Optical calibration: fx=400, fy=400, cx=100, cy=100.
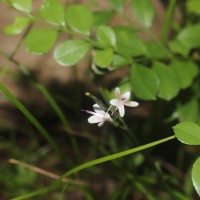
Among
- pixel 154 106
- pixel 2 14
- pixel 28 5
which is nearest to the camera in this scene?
pixel 28 5

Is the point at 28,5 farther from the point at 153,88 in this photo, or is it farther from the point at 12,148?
the point at 12,148

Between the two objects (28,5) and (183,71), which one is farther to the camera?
(183,71)

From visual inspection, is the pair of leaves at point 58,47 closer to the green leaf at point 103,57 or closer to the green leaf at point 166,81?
the green leaf at point 103,57

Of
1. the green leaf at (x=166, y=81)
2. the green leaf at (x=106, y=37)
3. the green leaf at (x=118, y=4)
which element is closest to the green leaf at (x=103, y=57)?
the green leaf at (x=106, y=37)

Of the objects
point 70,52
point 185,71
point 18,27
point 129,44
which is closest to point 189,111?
point 185,71

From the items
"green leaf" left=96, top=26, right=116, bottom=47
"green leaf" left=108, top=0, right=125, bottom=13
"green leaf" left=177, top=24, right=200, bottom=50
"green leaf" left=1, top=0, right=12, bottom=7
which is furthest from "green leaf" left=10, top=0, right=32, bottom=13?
"green leaf" left=177, top=24, right=200, bottom=50

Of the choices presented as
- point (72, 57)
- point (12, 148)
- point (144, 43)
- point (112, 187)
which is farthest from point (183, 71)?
point (12, 148)
